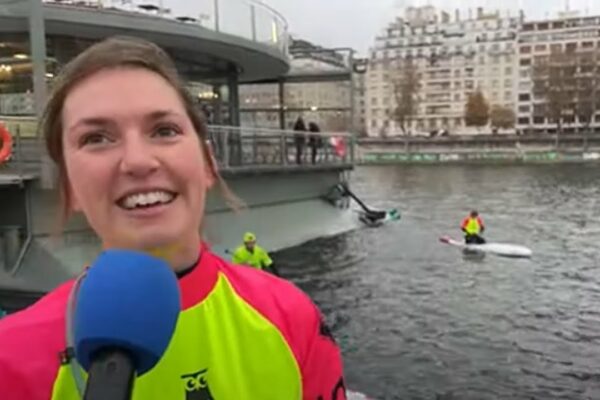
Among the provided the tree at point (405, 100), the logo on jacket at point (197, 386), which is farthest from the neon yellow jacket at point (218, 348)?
the tree at point (405, 100)

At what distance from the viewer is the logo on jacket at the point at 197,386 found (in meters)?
1.69

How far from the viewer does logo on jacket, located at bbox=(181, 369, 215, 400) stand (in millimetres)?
1686

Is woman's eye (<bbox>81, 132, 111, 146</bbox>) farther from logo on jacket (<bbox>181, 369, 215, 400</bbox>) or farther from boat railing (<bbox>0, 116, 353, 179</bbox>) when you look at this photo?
boat railing (<bbox>0, 116, 353, 179</bbox>)

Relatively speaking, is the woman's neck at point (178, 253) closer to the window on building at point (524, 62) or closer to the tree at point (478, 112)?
the tree at point (478, 112)

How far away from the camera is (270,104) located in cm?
3700

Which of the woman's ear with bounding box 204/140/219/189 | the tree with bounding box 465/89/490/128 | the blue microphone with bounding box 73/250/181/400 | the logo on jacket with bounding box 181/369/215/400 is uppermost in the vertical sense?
the tree with bounding box 465/89/490/128

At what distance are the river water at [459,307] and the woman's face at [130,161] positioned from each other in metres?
10.5

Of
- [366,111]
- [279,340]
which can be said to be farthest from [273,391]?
[366,111]

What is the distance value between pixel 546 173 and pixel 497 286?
57.1m

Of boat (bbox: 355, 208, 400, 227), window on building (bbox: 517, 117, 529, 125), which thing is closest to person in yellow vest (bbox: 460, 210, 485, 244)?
boat (bbox: 355, 208, 400, 227)

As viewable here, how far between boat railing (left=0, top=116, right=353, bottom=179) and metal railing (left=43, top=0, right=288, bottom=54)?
3290mm

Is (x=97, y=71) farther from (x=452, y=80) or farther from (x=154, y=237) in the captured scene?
(x=452, y=80)

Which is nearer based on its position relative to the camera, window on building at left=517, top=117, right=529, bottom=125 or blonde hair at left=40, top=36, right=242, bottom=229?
blonde hair at left=40, top=36, right=242, bottom=229

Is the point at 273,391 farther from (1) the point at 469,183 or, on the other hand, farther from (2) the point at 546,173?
(2) the point at 546,173
